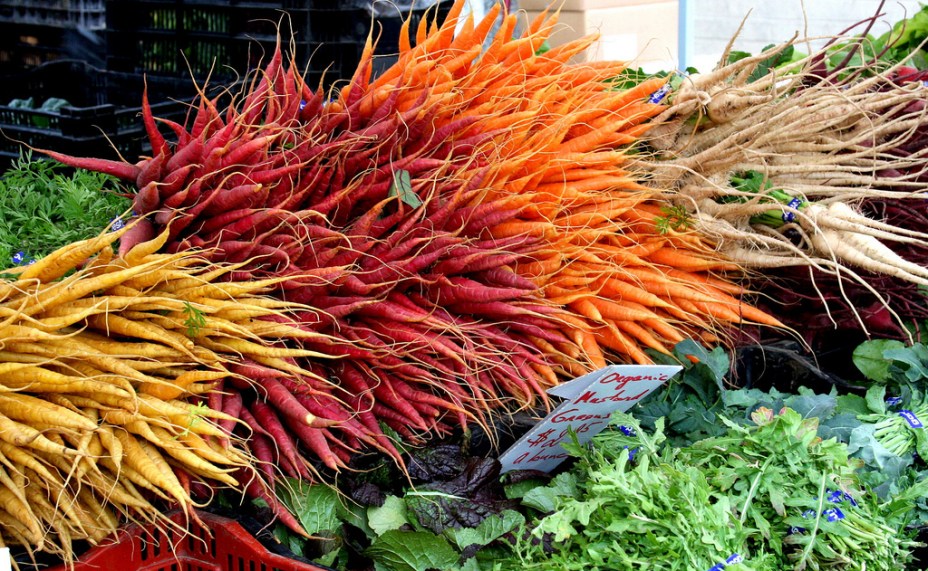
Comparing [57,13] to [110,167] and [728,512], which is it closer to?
[110,167]

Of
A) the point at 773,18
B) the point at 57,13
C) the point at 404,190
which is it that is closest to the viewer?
the point at 404,190

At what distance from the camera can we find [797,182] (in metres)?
2.25

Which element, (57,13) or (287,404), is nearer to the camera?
(287,404)

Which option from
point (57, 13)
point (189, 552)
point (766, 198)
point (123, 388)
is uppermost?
point (57, 13)

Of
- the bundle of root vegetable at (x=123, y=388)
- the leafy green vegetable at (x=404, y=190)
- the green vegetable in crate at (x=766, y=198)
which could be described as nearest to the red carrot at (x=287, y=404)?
the bundle of root vegetable at (x=123, y=388)

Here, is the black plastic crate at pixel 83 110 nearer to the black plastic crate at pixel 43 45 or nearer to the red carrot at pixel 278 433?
the black plastic crate at pixel 43 45

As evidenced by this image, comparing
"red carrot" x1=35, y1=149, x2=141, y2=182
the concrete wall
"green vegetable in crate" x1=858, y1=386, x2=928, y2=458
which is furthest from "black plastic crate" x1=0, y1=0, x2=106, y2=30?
the concrete wall

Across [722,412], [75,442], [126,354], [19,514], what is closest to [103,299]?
[126,354]

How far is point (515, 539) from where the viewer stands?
1562mm

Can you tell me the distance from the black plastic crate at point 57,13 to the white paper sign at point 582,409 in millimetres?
2125

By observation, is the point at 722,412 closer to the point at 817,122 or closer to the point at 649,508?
the point at 649,508

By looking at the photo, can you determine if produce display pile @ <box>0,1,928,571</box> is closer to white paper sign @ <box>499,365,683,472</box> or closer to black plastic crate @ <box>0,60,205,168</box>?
white paper sign @ <box>499,365,683,472</box>

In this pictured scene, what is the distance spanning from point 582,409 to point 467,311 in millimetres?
390

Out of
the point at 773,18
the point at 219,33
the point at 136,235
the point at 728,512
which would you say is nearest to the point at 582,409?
the point at 728,512
